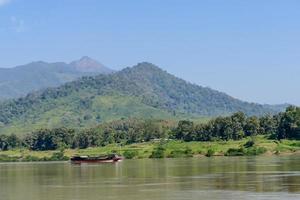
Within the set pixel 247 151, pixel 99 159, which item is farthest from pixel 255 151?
pixel 99 159

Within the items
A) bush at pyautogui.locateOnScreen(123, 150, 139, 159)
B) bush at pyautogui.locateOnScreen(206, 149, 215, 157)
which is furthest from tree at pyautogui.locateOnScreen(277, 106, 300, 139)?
bush at pyautogui.locateOnScreen(123, 150, 139, 159)

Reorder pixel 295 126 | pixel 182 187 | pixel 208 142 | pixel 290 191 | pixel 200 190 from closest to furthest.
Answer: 1. pixel 290 191
2. pixel 200 190
3. pixel 182 187
4. pixel 295 126
5. pixel 208 142

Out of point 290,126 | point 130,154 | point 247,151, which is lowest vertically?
point 130,154

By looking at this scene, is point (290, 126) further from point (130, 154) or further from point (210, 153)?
point (130, 154)

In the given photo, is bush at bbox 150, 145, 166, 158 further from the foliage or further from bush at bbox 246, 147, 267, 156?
bush at bbox 246, 147, 267, 156

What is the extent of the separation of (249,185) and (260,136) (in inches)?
5066

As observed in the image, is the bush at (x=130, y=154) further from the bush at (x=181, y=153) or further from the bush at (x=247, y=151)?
the bush at (x=247, y=151)

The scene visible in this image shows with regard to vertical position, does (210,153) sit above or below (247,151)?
below

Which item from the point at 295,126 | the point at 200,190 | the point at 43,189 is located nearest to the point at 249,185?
the point at 200,190

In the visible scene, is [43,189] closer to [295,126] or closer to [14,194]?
[14,194]

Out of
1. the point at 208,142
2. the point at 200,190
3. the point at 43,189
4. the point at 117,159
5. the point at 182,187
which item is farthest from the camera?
the point at 208,142

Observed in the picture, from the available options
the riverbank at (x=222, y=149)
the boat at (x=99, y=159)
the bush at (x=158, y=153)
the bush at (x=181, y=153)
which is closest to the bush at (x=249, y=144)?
the riverbank at (x=222, y=149)

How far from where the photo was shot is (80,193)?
7075 cm

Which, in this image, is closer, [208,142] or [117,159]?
[117,159]
